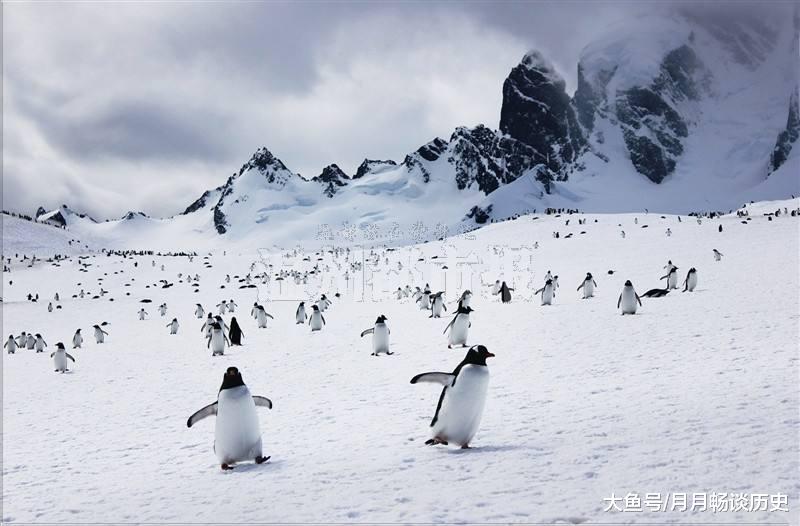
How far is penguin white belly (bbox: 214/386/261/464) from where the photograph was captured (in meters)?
6.44

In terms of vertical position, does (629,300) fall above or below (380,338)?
above

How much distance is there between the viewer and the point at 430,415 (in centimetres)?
848

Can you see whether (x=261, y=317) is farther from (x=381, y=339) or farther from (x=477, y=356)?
(x=477, y=356)

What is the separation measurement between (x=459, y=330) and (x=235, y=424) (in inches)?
343

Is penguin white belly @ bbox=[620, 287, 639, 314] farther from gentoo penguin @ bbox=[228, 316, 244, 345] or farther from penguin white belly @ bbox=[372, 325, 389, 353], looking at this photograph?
gentoo penguin @ bbox=[228, 316, 244, 345]

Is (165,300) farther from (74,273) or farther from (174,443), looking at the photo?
(174,443)

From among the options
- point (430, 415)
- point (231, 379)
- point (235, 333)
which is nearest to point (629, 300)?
point (430, 415)

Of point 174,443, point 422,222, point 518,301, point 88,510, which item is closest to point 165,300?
point 518,301

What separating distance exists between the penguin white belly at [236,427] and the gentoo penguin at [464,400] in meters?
1.97

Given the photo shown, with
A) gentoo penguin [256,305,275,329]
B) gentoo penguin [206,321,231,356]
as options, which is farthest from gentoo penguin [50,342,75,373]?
gentoo penguin [256,305,275,329]

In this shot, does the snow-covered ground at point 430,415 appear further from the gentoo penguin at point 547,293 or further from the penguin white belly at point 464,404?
the gentoo penguin at point 547,293

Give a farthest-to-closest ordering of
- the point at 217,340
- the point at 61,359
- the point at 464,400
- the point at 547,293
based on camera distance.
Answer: the point at 547,293 → the point at 217,340 → the point at 61,359 → the point at 464,400

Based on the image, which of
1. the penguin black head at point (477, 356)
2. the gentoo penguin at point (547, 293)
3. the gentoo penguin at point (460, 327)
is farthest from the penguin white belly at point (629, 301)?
the penguin black head at point (477, 356)

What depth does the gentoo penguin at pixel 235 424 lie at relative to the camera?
6441mm
